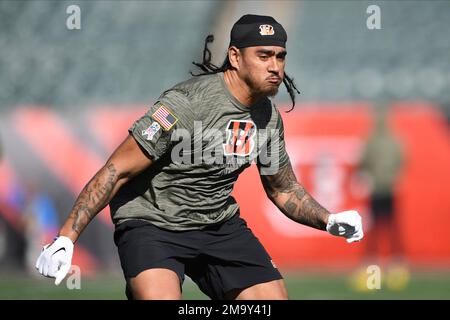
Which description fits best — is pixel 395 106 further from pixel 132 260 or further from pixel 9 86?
pixel 132 260

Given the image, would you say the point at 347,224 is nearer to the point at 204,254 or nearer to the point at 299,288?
the point at 204,254

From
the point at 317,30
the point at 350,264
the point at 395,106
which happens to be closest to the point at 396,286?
the point at 350,264

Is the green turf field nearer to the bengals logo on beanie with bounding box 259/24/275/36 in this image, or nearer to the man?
the man

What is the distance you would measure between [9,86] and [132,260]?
429 inches

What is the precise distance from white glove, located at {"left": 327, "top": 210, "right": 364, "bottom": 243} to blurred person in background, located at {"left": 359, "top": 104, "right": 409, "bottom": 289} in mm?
7877

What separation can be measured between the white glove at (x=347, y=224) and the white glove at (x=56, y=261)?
1.66m

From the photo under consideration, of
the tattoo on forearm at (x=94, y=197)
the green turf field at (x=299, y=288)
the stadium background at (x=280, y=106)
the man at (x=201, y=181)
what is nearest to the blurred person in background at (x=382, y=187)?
the stadium background at (x=280, y=106)

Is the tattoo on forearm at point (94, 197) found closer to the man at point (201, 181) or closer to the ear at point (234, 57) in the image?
the man at point (201, 181)

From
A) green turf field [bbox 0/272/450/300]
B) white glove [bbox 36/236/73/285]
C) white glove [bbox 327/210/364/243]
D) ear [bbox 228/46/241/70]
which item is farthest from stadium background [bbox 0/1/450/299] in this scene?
white glove [bbox 36/236/73/285]

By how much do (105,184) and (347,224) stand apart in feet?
4.91

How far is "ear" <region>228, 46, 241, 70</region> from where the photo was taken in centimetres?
534

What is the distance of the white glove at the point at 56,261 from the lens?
4.61 m

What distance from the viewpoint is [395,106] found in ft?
45.4

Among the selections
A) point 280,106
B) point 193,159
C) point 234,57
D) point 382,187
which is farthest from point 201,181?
point 280,106
